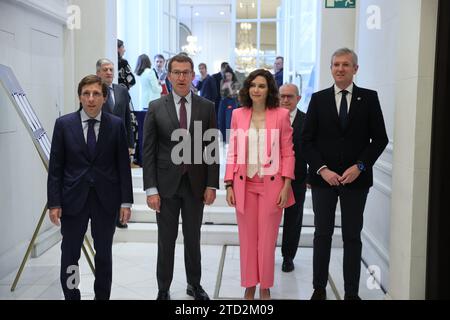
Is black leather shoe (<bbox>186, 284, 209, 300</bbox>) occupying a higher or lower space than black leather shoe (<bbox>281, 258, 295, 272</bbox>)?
higher

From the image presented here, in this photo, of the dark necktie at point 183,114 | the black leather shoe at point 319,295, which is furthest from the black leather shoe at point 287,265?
the dark necktie at point 183,114

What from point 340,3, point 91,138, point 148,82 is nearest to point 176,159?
point 91,138

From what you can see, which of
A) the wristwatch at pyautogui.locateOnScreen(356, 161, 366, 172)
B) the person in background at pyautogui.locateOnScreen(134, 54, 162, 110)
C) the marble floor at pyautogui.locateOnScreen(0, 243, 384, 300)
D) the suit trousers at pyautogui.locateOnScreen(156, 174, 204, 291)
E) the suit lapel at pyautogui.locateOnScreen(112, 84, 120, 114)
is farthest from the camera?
the person in background at pyautogui.locateOnScreen(134, 54, 162, 110)

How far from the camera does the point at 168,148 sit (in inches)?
131

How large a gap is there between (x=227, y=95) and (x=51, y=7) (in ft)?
15.5

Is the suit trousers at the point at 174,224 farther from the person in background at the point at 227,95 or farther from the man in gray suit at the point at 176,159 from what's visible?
the person in background at the point at 227,95

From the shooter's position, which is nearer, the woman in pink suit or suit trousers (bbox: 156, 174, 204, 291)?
the woman in pink suit

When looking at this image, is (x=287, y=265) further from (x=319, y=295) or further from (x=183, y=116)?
(x=183, y=116)

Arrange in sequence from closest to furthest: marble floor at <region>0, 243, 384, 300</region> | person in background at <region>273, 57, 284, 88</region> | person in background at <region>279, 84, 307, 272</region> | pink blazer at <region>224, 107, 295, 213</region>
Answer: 1. pink blazer at <region>224, 107, 295, 213</region>
2. marble floor at <region>0, 243, 384, 300</region>
3. person in background at <region>279, 84, 307, 272</region>
4. person in background at <region>273, 57, 284, 88</region>

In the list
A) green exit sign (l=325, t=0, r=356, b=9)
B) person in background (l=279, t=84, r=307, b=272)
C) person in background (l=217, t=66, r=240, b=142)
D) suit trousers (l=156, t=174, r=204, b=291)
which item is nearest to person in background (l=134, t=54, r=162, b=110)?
→ person in background (l=217, t=66, r=240, b=142)

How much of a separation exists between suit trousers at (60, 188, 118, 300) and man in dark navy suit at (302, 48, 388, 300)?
57.0 inches

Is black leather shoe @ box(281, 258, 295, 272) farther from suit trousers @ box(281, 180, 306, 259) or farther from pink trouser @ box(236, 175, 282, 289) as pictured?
pink trouser @ box(236, 175, 282, 289)

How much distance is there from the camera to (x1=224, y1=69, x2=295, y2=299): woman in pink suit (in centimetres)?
330

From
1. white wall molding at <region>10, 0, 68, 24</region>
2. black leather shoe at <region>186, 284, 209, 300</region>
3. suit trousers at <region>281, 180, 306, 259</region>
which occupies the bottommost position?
black leather shoe at <region>186, 284, 209, 300</region>
